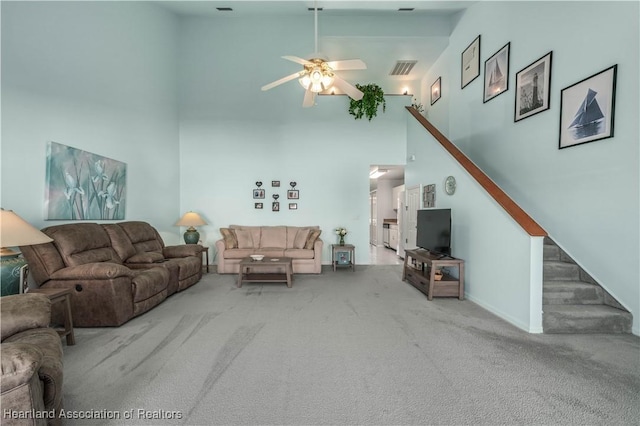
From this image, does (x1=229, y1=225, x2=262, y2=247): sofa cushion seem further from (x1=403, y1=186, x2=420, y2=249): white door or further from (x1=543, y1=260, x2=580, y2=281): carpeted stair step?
(x1=543, y1=260, x2=580, y2=281): carpeted stair step

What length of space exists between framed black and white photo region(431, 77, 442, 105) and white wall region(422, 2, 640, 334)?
1.44 meters

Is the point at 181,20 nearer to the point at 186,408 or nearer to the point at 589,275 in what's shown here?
the point at 186,408

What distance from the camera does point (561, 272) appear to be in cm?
308

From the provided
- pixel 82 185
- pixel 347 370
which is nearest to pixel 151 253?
pixel 82 185

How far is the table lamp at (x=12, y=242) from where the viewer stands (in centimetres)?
204

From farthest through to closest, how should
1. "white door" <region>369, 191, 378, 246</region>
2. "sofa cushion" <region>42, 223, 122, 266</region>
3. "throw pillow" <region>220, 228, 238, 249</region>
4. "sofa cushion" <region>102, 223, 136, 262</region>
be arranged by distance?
"white door" <region>369, 191, 378, 246</region>
"throw pillow" <region>220, 228, 238, 249</region>
"sofa cushion" <region>102, 223, 136, 262</region>
"sofa cushion" <region>42, 223, 122, 266</region>

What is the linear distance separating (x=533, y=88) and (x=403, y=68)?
3665 mm

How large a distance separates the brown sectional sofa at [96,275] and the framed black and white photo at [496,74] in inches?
224

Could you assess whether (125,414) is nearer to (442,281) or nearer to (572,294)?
(442,281)

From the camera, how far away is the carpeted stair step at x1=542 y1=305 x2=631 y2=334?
259 cm

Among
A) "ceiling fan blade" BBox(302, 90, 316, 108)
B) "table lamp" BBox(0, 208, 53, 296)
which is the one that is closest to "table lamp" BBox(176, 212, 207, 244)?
"table lamp" BBox(0, 208, 53, 296)

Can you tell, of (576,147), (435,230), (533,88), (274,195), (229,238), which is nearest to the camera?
(576,147)

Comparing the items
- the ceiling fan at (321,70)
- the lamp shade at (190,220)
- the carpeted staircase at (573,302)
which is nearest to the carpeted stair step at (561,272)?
the carpeted staircase at (573,302)

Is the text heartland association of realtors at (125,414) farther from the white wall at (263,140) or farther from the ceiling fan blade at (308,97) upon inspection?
the white wall at (263,140)
